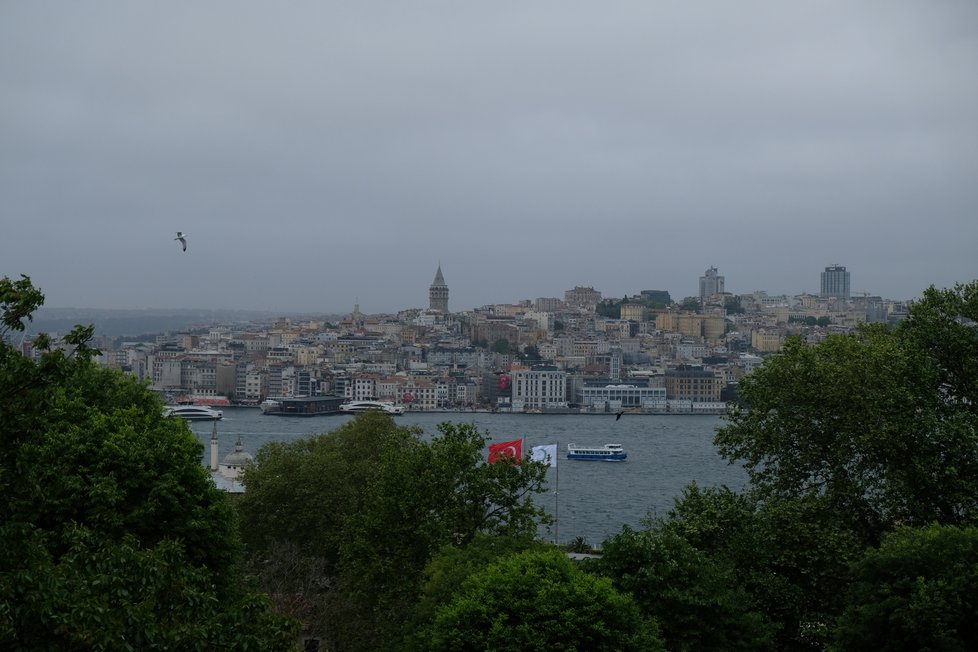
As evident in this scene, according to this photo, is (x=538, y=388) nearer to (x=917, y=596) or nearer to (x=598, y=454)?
(x=598, y=454)

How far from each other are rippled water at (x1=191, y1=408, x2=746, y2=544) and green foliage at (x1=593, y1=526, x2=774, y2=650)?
289 cm

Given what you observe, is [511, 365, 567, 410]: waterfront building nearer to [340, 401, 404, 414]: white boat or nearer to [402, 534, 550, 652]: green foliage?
[340, 401, 404, 414]: white boat

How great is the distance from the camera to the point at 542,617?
18.6 feet

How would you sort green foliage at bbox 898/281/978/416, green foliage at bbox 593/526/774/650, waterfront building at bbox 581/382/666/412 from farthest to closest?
waterfront building at bbox 581/382/666/412, green foliage at bbox 898/281/978/416, green foliage at bbox 593/526/774/650

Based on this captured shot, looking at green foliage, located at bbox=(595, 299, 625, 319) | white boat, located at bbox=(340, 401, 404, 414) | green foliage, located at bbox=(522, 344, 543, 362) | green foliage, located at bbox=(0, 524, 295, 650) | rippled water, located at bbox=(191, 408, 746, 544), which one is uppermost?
green foliage, located at bbox=(595, 299, 625, 319)

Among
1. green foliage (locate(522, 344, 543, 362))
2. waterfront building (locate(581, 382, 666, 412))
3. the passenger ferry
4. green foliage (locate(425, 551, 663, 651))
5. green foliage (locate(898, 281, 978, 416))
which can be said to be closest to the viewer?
green foliage (locate(425, 551, 663, 651))

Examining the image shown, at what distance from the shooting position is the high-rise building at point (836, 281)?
420 feet

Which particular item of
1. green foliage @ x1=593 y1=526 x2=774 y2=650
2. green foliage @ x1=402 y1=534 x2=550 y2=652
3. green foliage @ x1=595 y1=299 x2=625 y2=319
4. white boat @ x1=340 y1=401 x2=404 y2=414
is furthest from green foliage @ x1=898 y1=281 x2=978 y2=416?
green foliage @ x1=595 y1=299 x2=625 y2=319

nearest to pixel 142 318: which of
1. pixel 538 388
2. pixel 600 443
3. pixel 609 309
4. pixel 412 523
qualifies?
pixel 609 309

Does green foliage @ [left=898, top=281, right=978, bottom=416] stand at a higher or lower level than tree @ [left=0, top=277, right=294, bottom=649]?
higher

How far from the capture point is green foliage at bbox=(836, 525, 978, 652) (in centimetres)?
584

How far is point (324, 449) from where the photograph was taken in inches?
519

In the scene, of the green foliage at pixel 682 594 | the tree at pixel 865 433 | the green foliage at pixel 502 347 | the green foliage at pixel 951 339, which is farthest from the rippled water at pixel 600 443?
the green foliage at pixel 502 347

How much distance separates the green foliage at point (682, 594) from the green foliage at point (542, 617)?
48 cm
